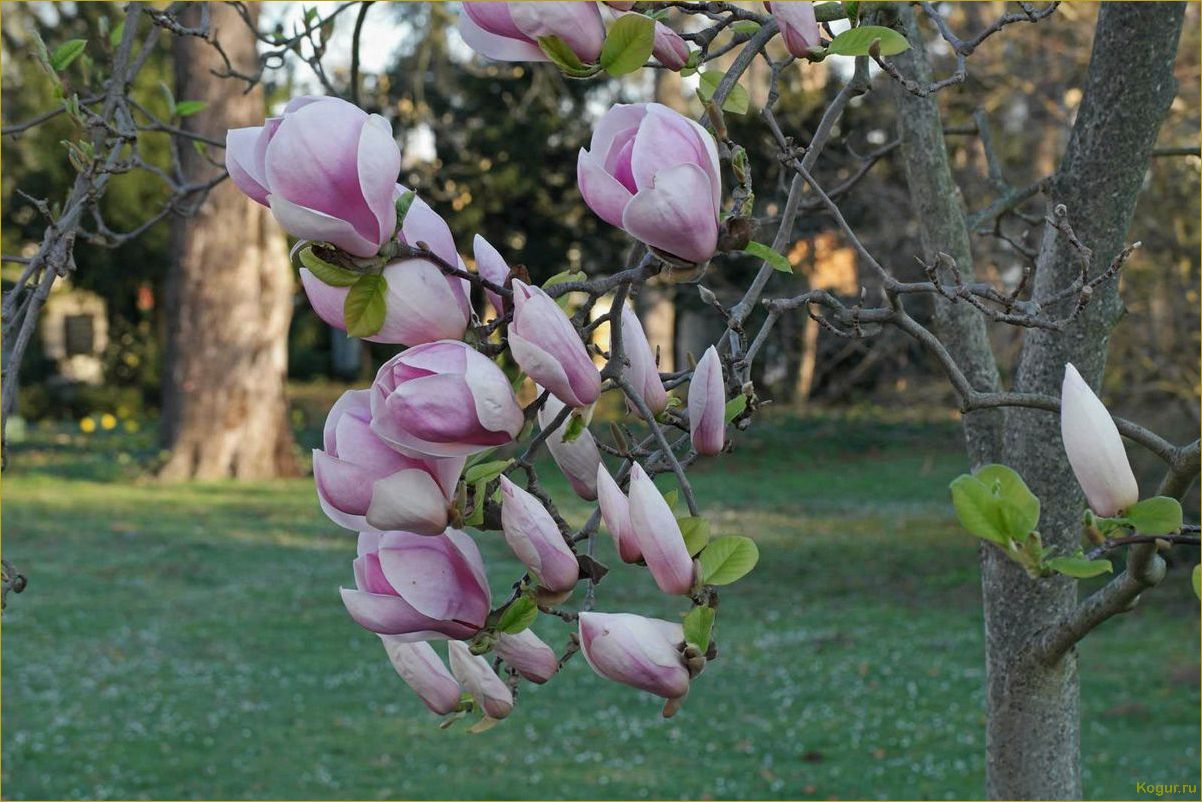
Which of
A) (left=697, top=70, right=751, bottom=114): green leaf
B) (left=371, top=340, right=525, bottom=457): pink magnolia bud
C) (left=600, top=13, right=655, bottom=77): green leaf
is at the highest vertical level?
(left=600, top=13, right=655, bottom=77): green leaf

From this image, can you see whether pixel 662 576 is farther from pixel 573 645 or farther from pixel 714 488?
pixel 714 488

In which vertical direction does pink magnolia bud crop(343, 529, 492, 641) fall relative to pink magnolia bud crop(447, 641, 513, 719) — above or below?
above

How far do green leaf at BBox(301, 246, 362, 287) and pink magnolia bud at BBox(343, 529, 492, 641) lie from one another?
15cm

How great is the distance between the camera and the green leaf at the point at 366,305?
2.51 ft

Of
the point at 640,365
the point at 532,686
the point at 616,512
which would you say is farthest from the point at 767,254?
the point at 532,686

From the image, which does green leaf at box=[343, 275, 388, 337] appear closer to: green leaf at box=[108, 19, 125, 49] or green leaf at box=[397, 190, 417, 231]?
green leaf at box=[397, 190, 417, 231]

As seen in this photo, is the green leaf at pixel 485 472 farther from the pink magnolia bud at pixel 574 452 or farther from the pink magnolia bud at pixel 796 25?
the pink magnolia bud at pixel 796 25

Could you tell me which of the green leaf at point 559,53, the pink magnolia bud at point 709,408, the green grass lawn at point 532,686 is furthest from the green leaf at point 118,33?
the green grass lawn at point 532,686

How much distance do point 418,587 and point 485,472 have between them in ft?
0.26

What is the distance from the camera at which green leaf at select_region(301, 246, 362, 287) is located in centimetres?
76

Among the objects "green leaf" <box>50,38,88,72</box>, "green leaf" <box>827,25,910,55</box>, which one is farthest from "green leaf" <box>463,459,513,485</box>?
"green leaf" <box>50,38,88,72</box>

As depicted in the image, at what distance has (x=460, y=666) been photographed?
3.17 ft

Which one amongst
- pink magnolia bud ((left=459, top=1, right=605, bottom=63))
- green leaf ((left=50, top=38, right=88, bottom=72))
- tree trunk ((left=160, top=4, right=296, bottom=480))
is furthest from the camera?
tree trunk ((left=160, top=4, right=296, bottom=480))

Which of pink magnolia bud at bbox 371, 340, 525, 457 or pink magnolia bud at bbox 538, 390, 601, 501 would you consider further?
pink magnolia bud at bbox 538, 390, 601, 501
